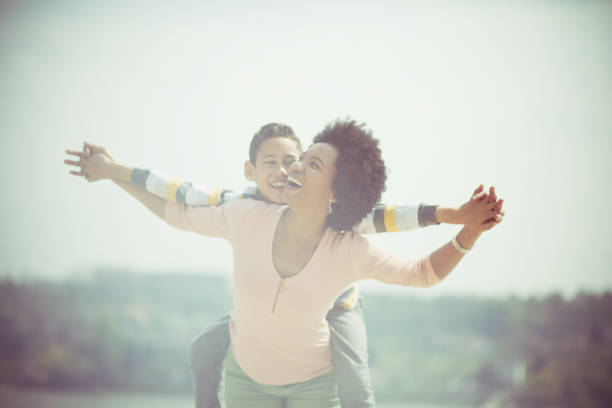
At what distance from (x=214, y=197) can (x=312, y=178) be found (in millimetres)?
355

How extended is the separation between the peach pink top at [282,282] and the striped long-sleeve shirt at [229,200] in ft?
0.16

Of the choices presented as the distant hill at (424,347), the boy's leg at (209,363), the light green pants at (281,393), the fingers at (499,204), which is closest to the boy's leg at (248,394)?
the light green pants at (281,393)

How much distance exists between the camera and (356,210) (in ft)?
4.30

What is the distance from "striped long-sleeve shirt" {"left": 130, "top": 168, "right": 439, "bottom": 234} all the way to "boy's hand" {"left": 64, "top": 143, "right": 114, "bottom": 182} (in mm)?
104

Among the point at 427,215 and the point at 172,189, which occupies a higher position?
the point at 172,189

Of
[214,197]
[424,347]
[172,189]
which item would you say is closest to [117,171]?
[172,189]

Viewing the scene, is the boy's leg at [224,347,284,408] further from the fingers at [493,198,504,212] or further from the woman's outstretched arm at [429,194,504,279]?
the fingers at [493,198,504,212]

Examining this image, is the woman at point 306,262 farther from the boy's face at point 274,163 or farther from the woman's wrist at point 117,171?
the woman's wrist at point 117,171

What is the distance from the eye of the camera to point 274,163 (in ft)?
4.95

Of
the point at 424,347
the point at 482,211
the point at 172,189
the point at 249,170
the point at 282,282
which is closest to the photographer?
the point at 482,211

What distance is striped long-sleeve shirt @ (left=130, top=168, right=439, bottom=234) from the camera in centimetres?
132

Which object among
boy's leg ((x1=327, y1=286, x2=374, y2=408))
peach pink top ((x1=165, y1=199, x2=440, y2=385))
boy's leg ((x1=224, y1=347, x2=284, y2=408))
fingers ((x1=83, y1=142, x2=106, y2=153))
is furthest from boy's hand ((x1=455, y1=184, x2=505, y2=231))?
fingers ((x1=83, y1=142, x2=106, y2=153))

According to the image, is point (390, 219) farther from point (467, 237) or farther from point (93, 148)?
point (93, 148)

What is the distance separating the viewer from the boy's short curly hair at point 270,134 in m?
1.53
